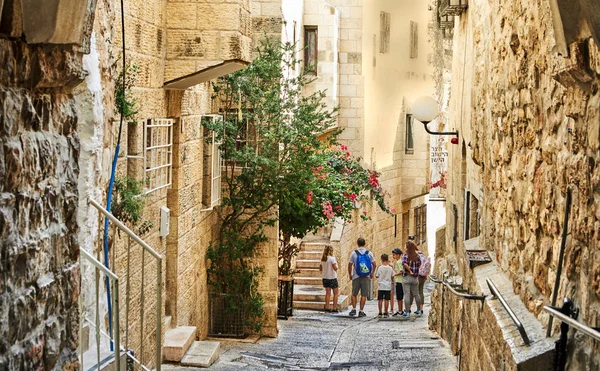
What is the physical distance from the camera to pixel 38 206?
3912 mm

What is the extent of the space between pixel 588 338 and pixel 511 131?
3330 millimetres

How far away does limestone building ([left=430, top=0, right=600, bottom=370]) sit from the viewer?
4.86 m

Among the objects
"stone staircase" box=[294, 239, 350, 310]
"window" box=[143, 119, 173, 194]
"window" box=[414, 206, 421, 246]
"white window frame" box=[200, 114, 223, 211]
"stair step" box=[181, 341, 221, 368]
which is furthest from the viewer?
"window" box=[414, 206, 421, 246]

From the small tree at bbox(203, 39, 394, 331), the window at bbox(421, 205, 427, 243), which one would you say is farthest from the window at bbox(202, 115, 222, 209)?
the window at bbox(421, 205, 427, 243)

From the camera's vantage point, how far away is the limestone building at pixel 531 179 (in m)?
4.86

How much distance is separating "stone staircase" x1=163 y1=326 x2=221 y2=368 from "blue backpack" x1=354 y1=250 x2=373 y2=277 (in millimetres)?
5586

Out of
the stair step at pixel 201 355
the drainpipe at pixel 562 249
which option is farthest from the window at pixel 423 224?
the drainpipe at pixel 562 249

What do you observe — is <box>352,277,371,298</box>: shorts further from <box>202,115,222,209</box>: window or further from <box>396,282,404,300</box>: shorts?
<box>202,115,222,209</box>: window

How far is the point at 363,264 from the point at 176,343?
261 inches

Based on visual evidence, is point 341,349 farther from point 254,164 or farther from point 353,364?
point 254,164

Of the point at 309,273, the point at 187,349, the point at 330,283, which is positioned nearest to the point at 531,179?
the point at 187,349

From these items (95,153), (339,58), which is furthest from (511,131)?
(339,58)

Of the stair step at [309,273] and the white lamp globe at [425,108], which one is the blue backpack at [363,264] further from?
the white lamp globe at [425,108]

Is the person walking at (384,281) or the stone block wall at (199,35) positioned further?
the person walking at (384,281)
